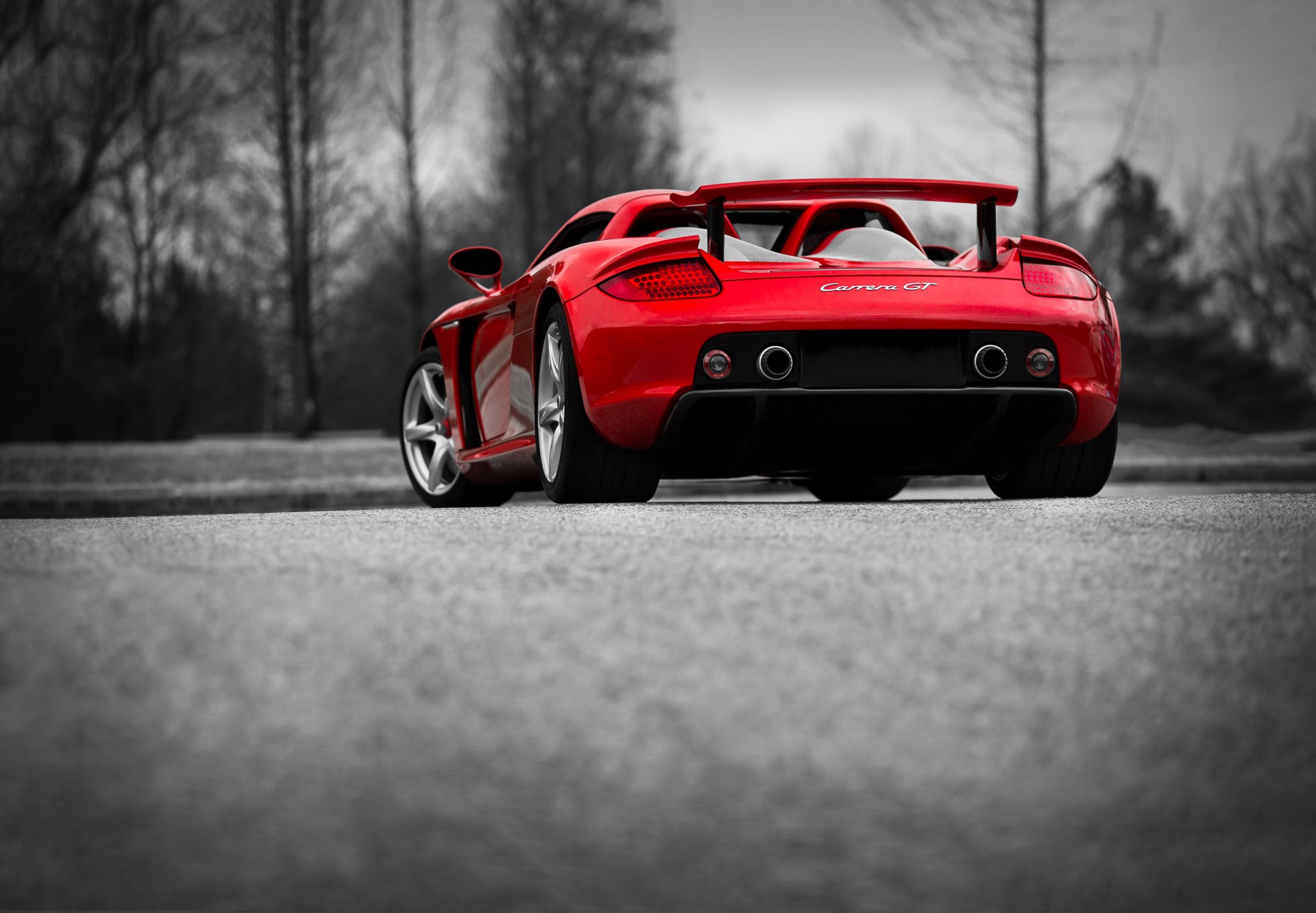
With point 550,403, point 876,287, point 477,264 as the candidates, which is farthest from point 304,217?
point 876,287

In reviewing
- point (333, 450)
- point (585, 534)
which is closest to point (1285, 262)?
point (333, 450)

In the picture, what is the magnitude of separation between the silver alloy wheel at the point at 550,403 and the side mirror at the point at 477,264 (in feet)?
3.09

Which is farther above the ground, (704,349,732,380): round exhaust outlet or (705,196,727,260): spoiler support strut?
(705,196,727,260): spoiler support strut

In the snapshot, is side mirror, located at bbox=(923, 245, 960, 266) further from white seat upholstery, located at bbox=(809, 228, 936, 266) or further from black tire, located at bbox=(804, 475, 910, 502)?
black tire, located at bbox=(804, 475, 910, 502)

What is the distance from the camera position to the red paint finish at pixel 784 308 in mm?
4719

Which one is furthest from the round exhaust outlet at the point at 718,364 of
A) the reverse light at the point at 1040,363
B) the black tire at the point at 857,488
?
the black tire at the point at 857,488

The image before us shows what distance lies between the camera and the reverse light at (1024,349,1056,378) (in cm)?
498

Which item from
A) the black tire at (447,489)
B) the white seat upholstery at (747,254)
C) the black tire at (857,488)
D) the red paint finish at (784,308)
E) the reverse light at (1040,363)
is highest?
the white seat upholstery at (747,254)

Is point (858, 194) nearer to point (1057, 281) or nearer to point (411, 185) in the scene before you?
point (1057, 281)

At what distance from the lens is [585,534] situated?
3.62 meters

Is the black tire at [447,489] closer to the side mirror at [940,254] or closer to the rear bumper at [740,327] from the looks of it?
the rear bumper at [740,327]

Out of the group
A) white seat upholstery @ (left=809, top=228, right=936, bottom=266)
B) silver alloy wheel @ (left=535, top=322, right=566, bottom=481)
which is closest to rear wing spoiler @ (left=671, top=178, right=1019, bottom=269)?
white seat upholstery @ (left=809, top=228, right=936, bottom=266)

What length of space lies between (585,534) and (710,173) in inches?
1027

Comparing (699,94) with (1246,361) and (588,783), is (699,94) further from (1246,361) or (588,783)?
(588,783)
